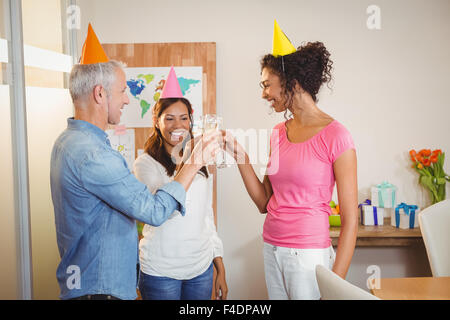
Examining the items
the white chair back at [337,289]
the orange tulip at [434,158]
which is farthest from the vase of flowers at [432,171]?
the white chair back at [337,289]

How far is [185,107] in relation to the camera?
1.63 metres

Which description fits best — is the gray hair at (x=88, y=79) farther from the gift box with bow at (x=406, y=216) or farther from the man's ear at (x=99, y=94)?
the gift box with bow at (x=406, y=216)

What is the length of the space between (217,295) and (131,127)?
1271 mm

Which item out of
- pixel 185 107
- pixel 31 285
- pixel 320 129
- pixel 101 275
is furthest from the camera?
pixel 31 285

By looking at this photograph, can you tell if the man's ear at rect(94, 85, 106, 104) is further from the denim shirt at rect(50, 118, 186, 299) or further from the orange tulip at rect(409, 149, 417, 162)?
the orange tulip at rect(409, 149, 417, 162)

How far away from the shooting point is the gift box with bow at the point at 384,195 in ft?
7.78

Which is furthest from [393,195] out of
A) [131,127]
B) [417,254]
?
[131,127]

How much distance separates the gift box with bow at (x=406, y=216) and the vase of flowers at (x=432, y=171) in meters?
0.20

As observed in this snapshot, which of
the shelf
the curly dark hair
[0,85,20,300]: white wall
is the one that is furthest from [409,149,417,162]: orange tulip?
[0,85,20,300]: white wall

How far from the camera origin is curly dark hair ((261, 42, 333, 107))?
53.7 inches

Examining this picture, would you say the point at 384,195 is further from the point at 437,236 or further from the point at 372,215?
the point at 437,236

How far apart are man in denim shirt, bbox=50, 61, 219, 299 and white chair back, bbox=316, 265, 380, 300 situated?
17.6 inches
